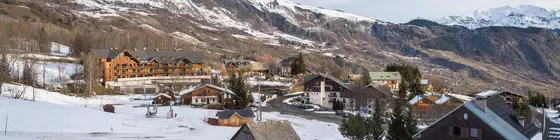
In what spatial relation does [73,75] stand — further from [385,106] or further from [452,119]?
[452,119]

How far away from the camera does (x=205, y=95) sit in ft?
221

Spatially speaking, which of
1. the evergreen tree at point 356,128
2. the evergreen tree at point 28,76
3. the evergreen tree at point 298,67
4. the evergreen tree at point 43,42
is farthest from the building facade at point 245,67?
the evergreen tree at point 356,128

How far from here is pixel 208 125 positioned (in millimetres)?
45469

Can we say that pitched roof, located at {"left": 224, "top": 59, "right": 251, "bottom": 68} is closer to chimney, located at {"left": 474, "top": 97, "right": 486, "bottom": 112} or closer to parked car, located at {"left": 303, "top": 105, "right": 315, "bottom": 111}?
parked car, located at {"left": 303, "top": 105, "right": 315, "bottom": 111}

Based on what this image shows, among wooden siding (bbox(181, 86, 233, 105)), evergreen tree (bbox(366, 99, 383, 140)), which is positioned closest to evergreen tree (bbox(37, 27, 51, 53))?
wooden siding (bbox(181, 86, 233, 105))

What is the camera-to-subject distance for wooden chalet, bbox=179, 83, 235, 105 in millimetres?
66725

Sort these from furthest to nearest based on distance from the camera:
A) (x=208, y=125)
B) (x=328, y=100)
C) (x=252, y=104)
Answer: (x=328, y=100) < (x=252, y=104) < (x=208, y=125)

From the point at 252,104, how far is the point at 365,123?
113ft

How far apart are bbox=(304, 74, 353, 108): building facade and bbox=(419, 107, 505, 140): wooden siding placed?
140 feet

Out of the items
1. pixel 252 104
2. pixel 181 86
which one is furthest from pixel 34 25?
pixel 252 104

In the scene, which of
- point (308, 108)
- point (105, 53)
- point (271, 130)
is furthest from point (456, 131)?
point (105, 53)

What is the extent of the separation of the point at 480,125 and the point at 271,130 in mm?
11542

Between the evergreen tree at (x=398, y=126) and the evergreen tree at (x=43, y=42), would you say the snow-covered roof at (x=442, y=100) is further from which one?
the evergreen tree at (x=43, y=42)

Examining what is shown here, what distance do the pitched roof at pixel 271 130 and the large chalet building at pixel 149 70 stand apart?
53166 millimetres
